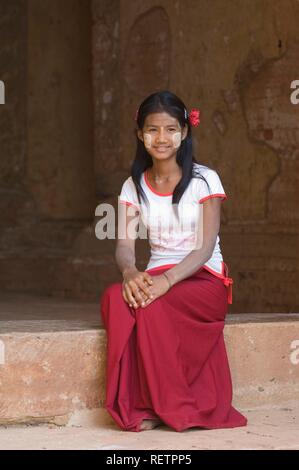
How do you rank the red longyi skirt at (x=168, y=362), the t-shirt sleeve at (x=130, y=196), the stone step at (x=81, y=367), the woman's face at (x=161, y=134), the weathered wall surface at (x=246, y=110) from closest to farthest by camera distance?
1. the red longyi skirt at (x=168, y=362)
2. the stone step at (x=81, y=367)
3. the woman's face at (x=161, y=134)
4. the t-shirt sleeve at (x=130, y=196)
5. the weathered wall surface at (x=246, y=110)

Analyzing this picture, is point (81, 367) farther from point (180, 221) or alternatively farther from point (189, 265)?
point (180, 221)

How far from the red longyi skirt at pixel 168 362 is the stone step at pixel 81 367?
0.14 metres

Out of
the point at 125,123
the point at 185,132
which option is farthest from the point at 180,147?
the point at 125,123

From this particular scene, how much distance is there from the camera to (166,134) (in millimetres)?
4016

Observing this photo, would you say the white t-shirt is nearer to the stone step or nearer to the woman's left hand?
the woman's left hand

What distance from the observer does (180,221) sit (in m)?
4.02

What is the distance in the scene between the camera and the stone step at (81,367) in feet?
12.8

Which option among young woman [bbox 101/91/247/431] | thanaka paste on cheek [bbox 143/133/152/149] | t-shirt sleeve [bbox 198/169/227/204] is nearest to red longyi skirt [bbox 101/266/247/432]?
young woman [bbox 101/91/247/431]

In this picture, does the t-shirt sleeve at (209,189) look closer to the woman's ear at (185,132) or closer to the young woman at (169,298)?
the young woman at (169,298)

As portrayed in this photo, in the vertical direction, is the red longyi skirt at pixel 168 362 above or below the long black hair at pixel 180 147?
below

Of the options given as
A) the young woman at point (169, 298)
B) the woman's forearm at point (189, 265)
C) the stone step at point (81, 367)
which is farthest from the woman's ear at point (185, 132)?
the stone step at point (81, 367)

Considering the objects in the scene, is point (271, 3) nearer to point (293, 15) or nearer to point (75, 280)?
point (293, 15)
